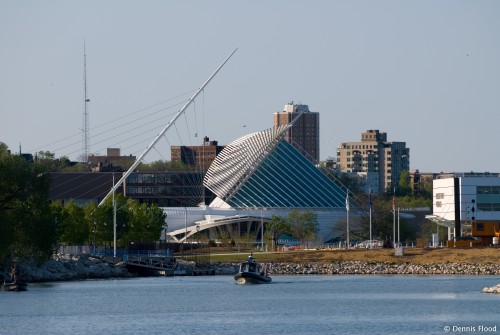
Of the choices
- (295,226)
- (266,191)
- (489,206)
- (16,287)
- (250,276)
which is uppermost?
(266,191)

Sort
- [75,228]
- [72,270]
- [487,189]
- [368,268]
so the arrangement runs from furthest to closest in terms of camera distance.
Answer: [487,189] < [75,228] < [368,268] < [72,270]

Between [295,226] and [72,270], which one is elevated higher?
[295,226]

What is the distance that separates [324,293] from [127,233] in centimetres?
5593

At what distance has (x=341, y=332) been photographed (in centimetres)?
7156

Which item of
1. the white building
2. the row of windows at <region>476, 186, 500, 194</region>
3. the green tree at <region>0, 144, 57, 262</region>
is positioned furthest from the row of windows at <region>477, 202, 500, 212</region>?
the green tree at <region>0, 144, 57, 262</region>

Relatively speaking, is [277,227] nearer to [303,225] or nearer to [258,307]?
[303,225]

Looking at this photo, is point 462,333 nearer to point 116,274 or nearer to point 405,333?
point 405,333

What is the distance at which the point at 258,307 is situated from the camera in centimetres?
8788

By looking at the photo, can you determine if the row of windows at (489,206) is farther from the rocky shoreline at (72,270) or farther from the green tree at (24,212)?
the green tree at (24,212)

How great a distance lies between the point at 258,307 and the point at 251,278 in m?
24.5

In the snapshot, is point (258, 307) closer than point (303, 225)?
Yes

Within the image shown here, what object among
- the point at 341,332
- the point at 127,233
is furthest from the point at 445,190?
the point at 341,332

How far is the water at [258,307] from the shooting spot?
74188mm

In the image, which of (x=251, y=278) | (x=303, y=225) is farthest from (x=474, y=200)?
(x=251, y=278)
